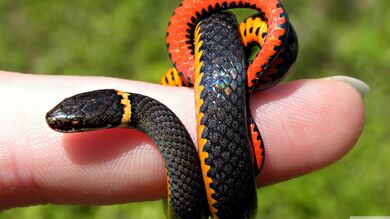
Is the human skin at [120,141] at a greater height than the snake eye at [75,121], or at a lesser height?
lesser

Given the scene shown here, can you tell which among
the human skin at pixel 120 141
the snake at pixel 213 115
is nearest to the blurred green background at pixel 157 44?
the human skin at pixel 120 141

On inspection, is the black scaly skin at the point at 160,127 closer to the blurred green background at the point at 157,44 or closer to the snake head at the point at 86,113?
the snake head at the point at 86,113

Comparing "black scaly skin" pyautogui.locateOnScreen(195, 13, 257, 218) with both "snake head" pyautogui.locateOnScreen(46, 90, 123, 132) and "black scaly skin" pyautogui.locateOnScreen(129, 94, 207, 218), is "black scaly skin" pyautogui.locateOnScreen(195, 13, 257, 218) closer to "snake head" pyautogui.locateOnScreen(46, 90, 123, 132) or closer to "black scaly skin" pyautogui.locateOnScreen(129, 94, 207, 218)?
"black scaly skin" pyautogui.locateOnScreen(129, 94, 207, 218)

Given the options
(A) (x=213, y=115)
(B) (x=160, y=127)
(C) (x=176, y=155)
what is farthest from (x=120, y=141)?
(A) (x=213, y=115)

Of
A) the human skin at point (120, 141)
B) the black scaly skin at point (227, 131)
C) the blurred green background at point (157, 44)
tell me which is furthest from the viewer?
the blurred green background at point (157, 44)

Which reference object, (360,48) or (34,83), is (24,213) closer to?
(34,83)

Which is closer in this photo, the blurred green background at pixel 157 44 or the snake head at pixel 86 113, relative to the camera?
the snake head at pixel 86 113
